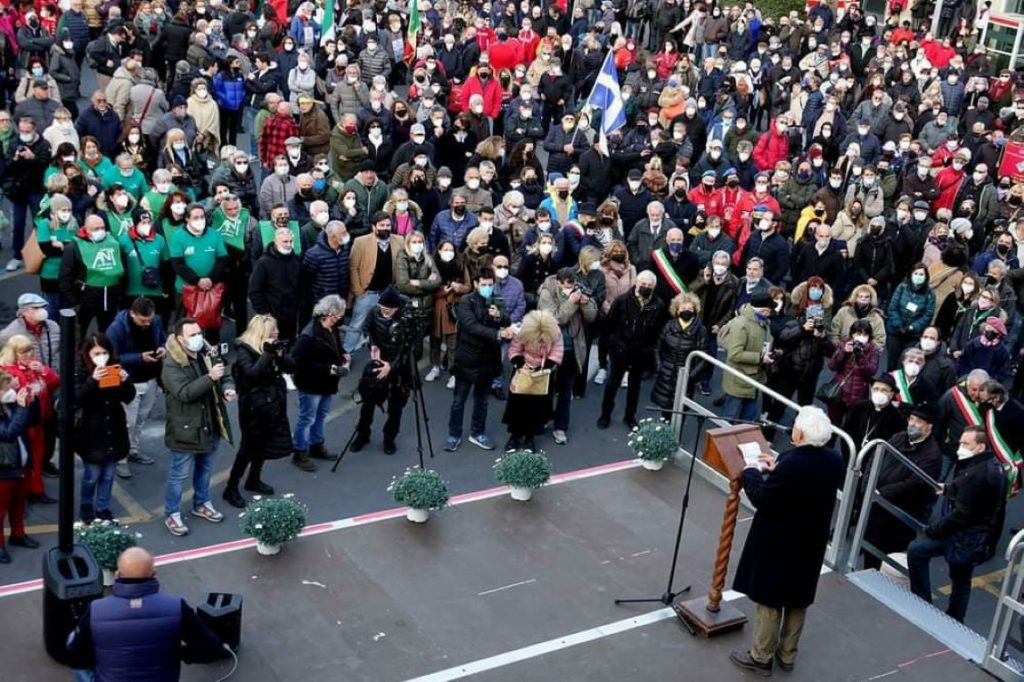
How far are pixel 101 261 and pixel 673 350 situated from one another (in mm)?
5850

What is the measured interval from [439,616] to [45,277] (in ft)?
22.0

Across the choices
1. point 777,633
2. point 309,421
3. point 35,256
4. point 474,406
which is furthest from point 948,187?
point 35,256

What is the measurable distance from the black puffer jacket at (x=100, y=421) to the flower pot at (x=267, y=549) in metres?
1.64

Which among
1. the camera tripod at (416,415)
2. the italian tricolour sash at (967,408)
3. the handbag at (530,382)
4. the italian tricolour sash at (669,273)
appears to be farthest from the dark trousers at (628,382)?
the italian tricolour sash at (967,408)

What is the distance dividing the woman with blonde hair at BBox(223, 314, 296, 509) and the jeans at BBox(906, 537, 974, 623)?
5.33 meters

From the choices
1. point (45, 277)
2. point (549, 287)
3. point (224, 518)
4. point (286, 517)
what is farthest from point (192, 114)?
point (286, 517)

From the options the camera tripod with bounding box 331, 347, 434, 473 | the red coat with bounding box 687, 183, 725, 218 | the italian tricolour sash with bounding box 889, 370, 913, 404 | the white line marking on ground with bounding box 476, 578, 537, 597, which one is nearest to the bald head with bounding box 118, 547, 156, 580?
the white line marking on ground with bounding box 476, 578, 537, 597

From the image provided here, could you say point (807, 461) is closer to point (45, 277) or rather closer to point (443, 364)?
point (443, 364)

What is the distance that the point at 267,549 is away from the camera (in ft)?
32.9

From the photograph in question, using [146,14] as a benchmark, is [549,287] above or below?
below

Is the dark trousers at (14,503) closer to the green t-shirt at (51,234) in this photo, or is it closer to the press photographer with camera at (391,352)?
the press photographer with camera at (391,352)

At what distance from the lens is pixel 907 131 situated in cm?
2239

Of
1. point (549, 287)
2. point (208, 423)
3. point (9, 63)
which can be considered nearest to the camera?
point (208, 423)

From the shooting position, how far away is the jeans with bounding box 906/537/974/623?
10336 mm
